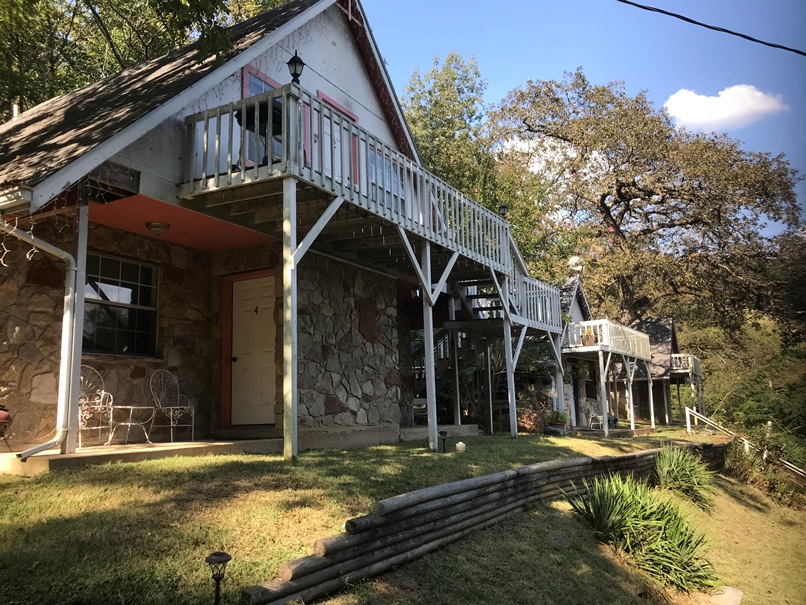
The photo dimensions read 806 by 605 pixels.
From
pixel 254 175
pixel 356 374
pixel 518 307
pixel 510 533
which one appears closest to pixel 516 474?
pixel 510 533

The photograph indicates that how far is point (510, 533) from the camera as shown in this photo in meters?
6.30

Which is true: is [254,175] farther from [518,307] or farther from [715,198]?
[715,198]

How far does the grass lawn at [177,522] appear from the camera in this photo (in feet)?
11.0

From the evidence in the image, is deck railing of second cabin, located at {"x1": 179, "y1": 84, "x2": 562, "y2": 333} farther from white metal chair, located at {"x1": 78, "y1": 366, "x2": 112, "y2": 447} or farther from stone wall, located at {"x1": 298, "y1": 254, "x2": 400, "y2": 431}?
white metal chair, located at {"x1": 78, "y1": 366, "x2": 112, "y2": 447}

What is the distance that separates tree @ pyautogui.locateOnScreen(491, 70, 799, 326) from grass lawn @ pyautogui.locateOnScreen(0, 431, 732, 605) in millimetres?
21409

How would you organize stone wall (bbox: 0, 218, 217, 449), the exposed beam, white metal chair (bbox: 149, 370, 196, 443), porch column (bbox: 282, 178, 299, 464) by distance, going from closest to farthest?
porch column (bbox: 282, 178, 299, 464) < the exposed beam < stone wall (bbox: 0, 218, 217, 449) < white metal chair (bbox: 149, 370, 196, 443)

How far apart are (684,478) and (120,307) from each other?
9623 millimetres

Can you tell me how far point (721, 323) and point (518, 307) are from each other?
56.4 ft

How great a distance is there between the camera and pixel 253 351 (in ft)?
30.1

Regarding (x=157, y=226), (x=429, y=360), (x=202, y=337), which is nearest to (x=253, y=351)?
(x=202, y=337)

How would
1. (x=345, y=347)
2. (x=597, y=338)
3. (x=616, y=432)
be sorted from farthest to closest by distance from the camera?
(x=616, y=432) < (x=597, y=338) < (x=345, y=347)

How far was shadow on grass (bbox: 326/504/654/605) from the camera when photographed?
175 inches

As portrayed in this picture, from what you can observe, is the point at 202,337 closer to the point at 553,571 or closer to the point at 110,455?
the point at 110,455

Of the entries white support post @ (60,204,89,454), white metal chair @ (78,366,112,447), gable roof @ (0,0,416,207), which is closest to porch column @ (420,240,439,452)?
gable roof @ (0,0,416,207)
